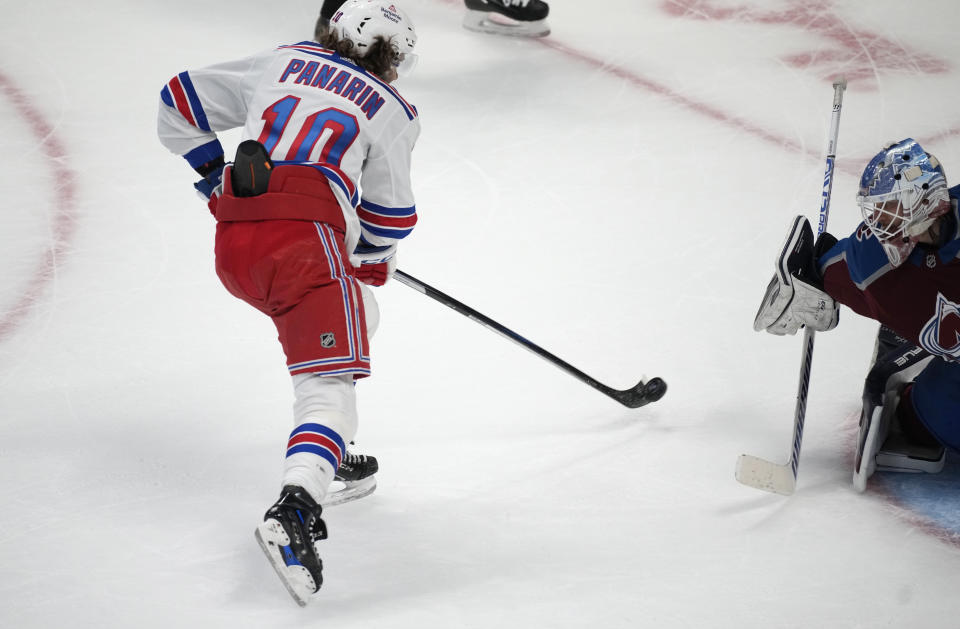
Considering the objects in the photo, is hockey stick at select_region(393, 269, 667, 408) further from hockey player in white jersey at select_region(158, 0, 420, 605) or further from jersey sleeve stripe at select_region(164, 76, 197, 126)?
jersey sleeve stripe at select_region(164, 76, 197, 126)

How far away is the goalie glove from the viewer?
2477 millimetres

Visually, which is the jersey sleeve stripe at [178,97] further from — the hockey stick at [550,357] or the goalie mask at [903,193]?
the goalie mask at [903,193]

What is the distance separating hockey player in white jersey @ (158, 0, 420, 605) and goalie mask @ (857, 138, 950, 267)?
3.10 ft

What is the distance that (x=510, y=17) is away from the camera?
4.95m

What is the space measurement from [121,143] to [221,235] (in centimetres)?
197

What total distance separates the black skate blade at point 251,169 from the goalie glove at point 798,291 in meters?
1.17

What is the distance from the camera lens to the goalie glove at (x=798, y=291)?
97.5 inches

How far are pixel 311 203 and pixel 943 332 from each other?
1302 mm

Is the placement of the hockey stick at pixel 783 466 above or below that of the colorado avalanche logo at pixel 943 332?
below

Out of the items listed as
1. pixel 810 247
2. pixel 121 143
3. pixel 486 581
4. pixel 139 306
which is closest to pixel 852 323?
pixel 810 247

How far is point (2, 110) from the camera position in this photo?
409 cm

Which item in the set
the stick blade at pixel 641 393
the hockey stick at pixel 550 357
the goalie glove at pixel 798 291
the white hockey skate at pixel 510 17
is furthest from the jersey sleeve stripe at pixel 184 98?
the white hockey skate at pixel 510 17

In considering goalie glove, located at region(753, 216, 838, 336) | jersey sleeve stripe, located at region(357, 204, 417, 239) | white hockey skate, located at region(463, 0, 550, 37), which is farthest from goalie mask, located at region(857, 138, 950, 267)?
white hockey skate, located at region(463, 0, 550, 37)

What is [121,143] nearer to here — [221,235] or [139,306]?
[139,306]
